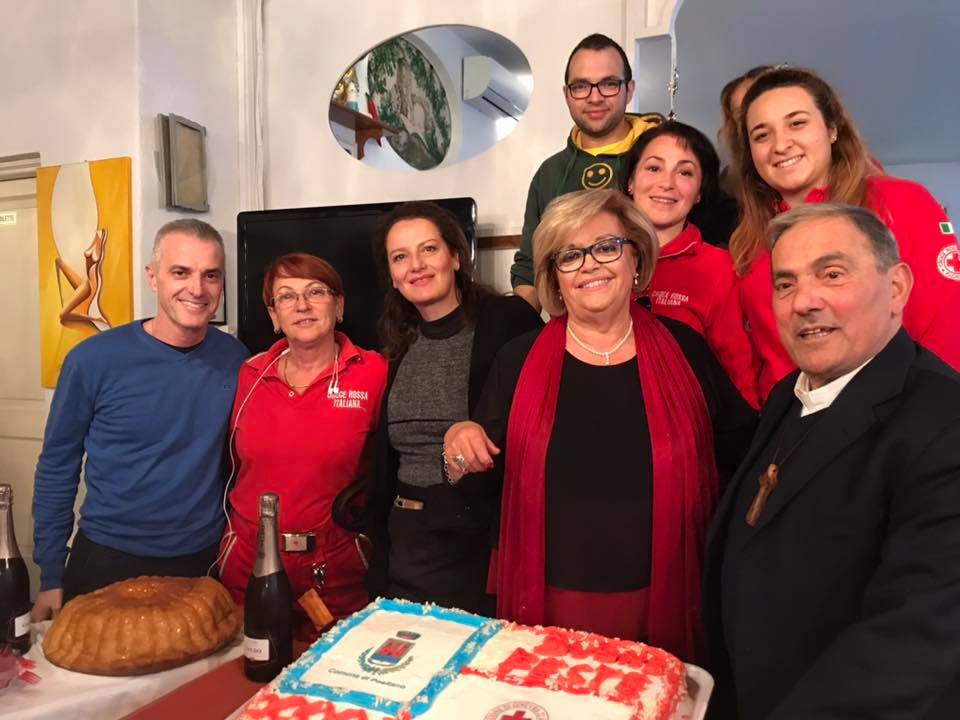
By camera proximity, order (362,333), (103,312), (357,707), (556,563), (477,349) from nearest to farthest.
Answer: (357,707), (556,563), (477,349), (362,333), (103,312)

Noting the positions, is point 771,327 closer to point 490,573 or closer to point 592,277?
point 592,277

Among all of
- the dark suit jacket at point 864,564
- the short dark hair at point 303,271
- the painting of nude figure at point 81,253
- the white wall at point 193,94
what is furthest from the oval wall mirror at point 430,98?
the dark suit jacket at point 864,564

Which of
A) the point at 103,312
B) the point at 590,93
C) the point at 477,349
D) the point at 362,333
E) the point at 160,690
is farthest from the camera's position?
the point at 103,312

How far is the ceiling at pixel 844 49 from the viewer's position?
13.0ft

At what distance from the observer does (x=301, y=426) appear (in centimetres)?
197

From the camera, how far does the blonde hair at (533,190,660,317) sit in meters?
1.51

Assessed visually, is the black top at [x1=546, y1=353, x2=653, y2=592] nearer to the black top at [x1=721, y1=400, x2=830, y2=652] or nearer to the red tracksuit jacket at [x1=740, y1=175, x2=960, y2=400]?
the black top at [x1=721, y1=400, x2=830, y2=652]

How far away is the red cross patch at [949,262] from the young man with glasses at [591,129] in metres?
0.89

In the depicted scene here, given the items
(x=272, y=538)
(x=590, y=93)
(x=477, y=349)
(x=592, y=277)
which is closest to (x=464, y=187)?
(x=590, y=93)

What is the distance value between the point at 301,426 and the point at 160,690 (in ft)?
2.74

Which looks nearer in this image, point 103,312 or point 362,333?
point 362,333

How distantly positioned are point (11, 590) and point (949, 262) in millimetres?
1990

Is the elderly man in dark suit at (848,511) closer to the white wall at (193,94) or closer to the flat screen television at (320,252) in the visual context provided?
the flat screen television at (320,252)

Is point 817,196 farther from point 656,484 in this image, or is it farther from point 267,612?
point 267,612
